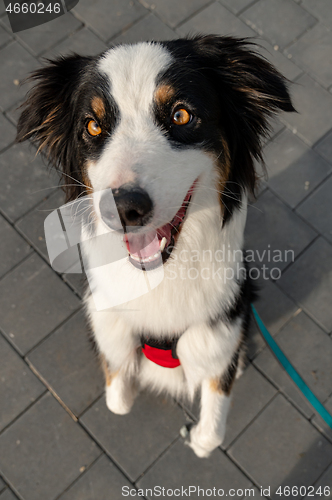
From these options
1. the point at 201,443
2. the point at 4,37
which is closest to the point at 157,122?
the point at 201,443

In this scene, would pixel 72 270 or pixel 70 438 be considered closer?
pixel 70 438

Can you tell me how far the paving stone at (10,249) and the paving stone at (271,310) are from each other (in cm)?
191

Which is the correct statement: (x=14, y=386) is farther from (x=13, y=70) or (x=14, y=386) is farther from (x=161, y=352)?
(x=13, y=70)

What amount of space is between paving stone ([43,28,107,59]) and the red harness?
2780 millimetres

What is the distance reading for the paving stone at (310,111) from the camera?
3668 mm

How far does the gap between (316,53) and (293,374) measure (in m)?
2.92

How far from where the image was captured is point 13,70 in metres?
3.78

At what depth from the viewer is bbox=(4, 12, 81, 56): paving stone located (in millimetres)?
3828

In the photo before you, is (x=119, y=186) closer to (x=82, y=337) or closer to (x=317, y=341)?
(x=82, y=337)

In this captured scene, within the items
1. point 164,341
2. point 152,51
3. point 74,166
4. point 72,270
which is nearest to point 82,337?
point 72,270

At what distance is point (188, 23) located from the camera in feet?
12.9

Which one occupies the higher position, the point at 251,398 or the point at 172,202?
the point at 172,202

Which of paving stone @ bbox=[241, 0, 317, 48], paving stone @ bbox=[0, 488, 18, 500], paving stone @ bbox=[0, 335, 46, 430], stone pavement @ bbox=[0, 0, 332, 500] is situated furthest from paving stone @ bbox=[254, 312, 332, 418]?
paving stone @ bbox=[241, 0, 317, 48]

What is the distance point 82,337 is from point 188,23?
3.05 m
